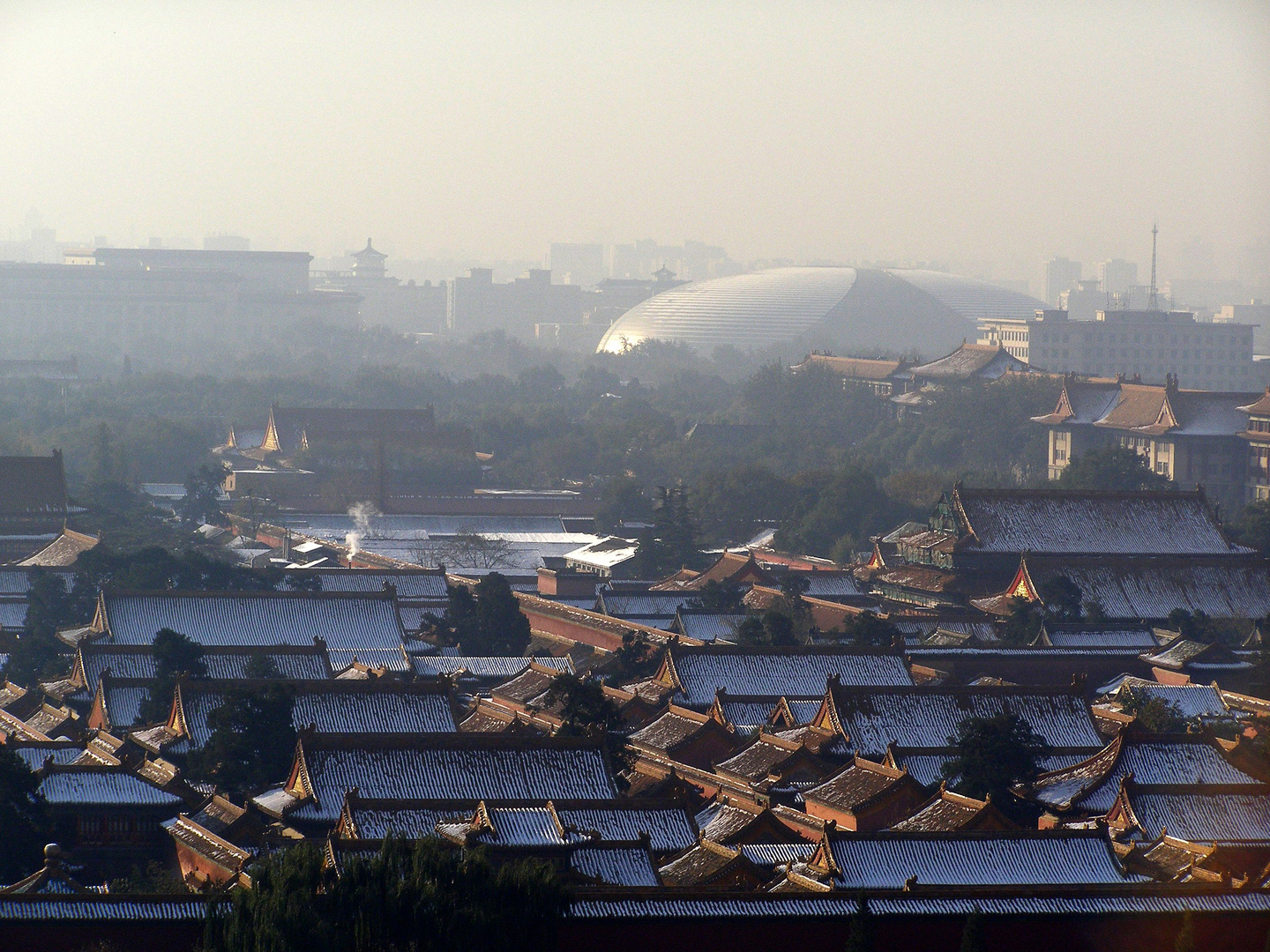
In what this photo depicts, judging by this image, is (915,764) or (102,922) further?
(915,764)

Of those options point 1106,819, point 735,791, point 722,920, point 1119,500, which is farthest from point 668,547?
point 722,920

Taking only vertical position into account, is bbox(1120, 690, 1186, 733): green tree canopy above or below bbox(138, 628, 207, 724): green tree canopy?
below

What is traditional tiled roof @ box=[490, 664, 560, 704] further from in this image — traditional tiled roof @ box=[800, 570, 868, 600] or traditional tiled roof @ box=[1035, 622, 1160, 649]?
traditional tiled roof @ box=[800, 570, 868, 600]

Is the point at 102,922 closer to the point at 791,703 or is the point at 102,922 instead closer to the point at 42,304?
the point at 791,703

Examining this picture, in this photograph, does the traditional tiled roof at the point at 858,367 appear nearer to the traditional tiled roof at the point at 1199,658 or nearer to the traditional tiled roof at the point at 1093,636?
the traditional tiled roof at the point at 1093,636

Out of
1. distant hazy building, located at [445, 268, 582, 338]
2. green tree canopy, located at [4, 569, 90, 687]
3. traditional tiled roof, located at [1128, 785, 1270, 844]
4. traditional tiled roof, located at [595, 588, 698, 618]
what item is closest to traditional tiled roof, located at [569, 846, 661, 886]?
traditional tiled roof, located at [1128, 785, 1270, 844]
